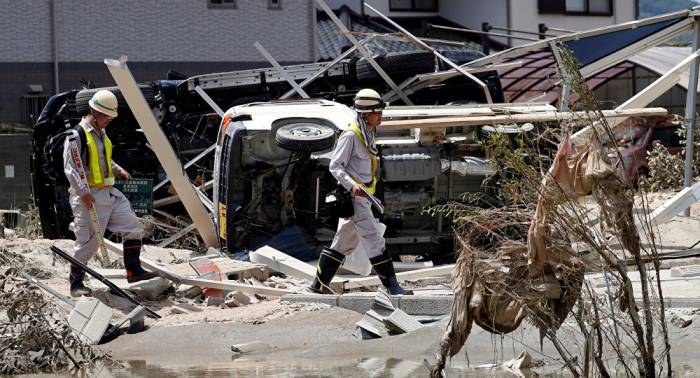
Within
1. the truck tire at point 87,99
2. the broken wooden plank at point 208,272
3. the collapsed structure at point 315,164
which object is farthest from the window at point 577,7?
the broken wooden plank at point 208,272

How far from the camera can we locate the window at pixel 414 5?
121 feet

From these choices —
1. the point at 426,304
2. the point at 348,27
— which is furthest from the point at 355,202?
the point at 348,27

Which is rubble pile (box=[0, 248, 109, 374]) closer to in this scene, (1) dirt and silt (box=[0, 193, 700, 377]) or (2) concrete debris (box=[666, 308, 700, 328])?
(1) dirt and silt (box=[0, 193, 700, 377])

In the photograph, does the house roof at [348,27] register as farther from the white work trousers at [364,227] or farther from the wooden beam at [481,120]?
the white work trousers at [364,227]

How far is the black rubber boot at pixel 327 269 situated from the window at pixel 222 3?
1881 centimetres

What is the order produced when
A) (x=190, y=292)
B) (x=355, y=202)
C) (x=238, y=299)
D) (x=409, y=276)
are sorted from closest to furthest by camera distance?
(x=355, y=202), (x=238, y=299), (x=190, y=292), (x=409, y=276)

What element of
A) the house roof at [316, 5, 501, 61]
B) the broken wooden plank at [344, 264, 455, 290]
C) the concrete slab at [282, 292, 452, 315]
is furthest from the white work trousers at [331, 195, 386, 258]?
the house roof at [316, 5, 501, 61]

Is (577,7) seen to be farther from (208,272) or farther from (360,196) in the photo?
(360,196)

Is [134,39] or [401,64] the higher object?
[134,39]

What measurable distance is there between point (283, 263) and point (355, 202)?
1794mm

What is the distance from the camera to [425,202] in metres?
13.4

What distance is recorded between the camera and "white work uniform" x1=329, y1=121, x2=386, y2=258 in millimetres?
10531

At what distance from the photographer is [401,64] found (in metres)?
16.5

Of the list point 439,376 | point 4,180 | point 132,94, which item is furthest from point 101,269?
point 4,180
